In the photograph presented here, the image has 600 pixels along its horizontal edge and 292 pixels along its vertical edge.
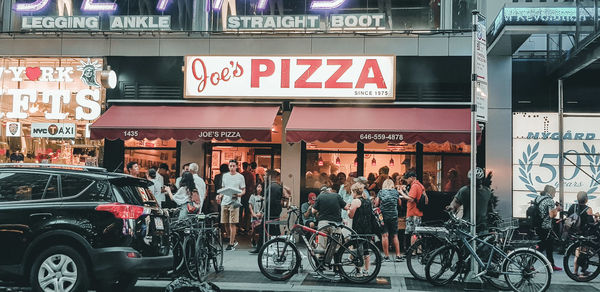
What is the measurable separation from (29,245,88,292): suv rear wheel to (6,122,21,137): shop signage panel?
355 inches

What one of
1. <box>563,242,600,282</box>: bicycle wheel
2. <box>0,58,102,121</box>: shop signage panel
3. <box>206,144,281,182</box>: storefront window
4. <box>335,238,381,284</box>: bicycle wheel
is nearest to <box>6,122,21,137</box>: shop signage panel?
<box>0,58,102,121</box>: shop signage panel

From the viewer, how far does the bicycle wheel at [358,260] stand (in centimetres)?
941

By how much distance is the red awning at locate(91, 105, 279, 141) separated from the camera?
13.2m

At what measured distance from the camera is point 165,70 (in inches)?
588

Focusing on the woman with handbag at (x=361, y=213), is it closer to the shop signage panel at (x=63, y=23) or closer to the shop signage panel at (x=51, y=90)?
the shop signage panel at (x=51, y=90)

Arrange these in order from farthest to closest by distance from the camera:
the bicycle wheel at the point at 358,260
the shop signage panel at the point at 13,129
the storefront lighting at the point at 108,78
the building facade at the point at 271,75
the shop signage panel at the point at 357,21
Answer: the shop signage panel at the point at 13,129
the storefront lighting at the point at 108,78
the shop signage panel at the point at 357,21
the building facade at the point at 271,75
the bicycle wheel at the point at 358,260

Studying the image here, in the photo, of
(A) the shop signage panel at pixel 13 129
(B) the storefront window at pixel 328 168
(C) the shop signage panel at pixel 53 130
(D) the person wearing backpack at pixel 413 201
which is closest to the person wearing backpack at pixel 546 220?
(D) the person wearing backpack at pixel 413 201

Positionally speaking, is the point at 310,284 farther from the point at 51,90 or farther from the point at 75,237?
the point at 51,90

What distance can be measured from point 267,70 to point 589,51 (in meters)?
7.28

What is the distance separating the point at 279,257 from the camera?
9.56m

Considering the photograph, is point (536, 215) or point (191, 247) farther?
point (536, 215)

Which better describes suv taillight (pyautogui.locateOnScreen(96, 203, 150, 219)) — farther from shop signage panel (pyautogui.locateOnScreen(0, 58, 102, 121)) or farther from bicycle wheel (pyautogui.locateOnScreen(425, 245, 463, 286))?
shop signage panel (pyautogui.locateOnScreen(0, 58, 102, 121))

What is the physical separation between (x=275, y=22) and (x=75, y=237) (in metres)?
8.73

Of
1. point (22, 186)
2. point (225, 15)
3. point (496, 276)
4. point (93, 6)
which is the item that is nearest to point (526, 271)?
point (496, 276)
